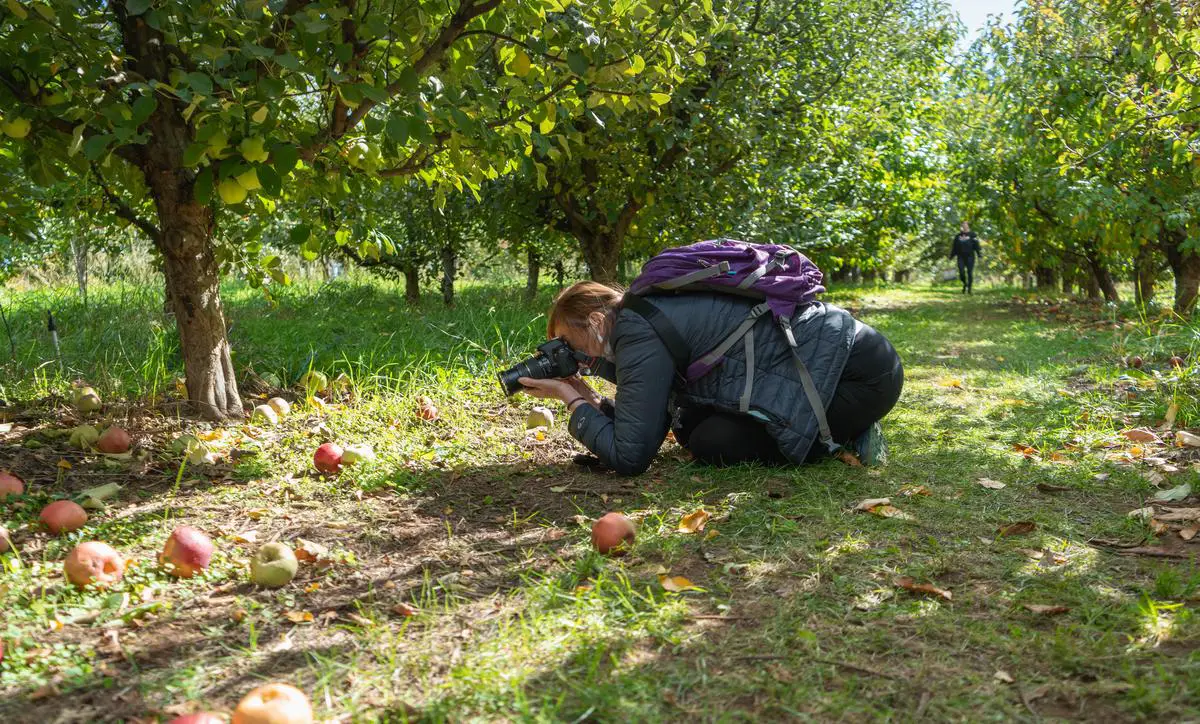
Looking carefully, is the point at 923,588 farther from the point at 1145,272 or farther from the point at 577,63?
the point at 1145,272

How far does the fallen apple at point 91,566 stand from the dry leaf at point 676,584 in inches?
58.1

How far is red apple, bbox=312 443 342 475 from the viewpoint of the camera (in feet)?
10.9

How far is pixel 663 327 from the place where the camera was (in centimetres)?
313

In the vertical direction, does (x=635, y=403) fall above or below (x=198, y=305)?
below

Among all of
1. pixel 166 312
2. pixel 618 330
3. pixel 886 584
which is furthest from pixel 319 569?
pixel 166 312

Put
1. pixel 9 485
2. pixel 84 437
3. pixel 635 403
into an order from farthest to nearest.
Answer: pixel 84 437 → pixel 635 403 → pixel 9 485

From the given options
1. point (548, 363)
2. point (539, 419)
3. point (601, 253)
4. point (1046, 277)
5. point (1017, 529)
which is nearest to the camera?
point (1017, 529)

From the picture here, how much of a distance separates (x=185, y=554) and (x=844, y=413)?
2410 mm

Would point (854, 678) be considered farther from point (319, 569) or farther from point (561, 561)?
point (319, 569)

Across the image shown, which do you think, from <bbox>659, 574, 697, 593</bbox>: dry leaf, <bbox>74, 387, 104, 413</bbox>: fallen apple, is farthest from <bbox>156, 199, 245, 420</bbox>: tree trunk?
<bbox>659, 574, 697, 593</bbox>: dry leaf

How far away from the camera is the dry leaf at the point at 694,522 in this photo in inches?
108

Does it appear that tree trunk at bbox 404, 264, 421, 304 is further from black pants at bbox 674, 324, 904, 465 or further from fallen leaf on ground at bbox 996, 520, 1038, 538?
fallen leaf on ground at bbox 996, 520, 1038, 538

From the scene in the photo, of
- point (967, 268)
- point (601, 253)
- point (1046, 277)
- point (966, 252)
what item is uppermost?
point (966, 252)

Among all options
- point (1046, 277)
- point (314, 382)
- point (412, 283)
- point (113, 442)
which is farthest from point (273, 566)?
point (1046, 277)
